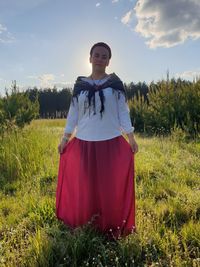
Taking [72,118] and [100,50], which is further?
[72,118]

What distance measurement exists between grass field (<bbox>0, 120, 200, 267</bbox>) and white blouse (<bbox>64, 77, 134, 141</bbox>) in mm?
806

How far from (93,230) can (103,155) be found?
2.16 feet

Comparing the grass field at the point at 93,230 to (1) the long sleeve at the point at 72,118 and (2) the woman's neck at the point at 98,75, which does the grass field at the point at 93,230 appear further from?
(2) the woman's neck at the point at 98,75

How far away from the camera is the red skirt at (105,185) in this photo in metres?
2.92

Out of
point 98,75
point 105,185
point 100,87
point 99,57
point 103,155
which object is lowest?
point 105,185

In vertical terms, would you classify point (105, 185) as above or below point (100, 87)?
below

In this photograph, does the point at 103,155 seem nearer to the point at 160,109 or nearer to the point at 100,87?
the point at 100,87

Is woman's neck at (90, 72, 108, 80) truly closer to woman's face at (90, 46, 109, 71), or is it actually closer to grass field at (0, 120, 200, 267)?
woman's face at (90, 46, 109, 71)

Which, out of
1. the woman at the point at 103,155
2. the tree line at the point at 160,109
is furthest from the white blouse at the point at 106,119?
the tree line at the point at 160,109

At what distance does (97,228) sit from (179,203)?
107 centimetres

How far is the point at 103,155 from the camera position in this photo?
292 cm

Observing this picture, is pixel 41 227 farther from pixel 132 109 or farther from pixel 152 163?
pixel 132 109

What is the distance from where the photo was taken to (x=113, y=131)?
9.68ft

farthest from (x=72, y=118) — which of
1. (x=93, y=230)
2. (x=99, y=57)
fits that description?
(x=93, y=230)
